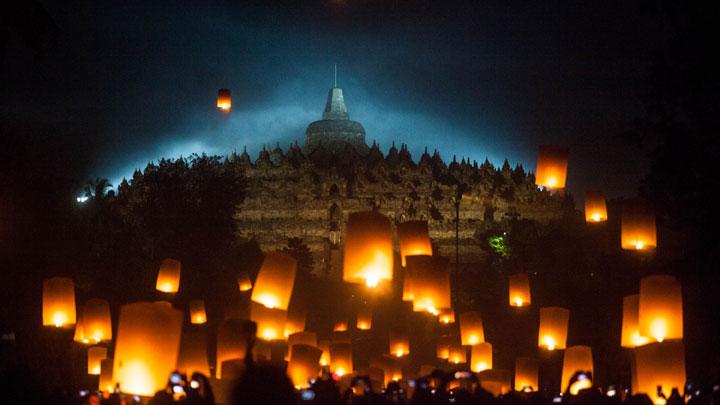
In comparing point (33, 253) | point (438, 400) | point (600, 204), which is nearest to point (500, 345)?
point (600, 204)

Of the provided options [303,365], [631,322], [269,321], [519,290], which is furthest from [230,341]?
[519,290]

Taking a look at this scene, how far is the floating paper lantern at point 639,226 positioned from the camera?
465 inches

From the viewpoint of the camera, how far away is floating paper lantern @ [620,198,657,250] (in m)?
11.8

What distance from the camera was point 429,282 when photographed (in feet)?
37.0

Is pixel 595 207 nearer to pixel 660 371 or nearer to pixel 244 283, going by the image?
pixel 660 371

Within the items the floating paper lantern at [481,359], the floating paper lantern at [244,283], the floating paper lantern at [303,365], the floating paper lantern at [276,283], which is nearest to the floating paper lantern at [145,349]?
the floating paper lantern at [276,283]

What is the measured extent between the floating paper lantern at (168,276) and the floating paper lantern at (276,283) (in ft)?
25.0

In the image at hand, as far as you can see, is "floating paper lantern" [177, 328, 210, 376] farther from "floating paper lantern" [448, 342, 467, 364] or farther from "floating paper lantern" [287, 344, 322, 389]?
"floating paper lantern" [448, 342, 467, 364]

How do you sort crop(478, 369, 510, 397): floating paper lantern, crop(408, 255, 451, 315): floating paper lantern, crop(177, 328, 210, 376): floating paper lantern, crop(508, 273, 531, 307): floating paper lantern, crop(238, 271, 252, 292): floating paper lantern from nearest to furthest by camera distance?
crop(177, 328, 210, 376): floating paper lantern, crop(408, 255, 451, 315): floating paper lantern, crop(478, 369, 510, 397): floating paper lantern, crop(508, 273, 531, 307): floating paper lantern, crop(238, 271, 252, 292): floating paper lantern

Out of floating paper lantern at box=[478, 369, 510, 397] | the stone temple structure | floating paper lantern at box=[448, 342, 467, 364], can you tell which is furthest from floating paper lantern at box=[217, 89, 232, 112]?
the stone temple structure

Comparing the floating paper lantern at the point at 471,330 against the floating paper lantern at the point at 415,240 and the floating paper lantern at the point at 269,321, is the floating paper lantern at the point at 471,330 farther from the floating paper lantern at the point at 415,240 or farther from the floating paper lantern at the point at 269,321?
the floating paper lantern at the point at 269,321

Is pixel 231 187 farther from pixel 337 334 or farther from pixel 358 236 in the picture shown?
pixel 358 236

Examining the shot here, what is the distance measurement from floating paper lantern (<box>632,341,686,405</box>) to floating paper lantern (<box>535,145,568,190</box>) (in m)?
4.12

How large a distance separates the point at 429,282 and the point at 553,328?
4.54 m
